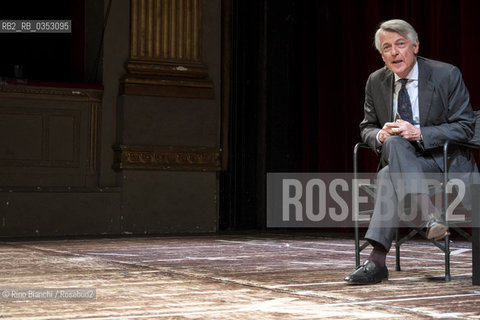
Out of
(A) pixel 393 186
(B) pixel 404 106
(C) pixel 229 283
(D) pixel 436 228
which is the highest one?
(B) pixel 404 106

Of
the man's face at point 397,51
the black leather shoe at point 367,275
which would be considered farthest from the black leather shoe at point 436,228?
the man's face at point 397,51

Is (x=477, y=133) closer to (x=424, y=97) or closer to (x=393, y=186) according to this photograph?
(x=424, y=97)

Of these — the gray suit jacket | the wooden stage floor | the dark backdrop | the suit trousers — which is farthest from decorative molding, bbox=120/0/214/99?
the suit trousers

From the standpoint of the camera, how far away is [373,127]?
285cm

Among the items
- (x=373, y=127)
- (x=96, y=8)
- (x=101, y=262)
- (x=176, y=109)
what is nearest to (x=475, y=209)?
(x=373, y=127)

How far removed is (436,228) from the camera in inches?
97.3

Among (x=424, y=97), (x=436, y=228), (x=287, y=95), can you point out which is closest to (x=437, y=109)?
(x=424, y=97)

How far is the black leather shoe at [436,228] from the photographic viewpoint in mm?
2473

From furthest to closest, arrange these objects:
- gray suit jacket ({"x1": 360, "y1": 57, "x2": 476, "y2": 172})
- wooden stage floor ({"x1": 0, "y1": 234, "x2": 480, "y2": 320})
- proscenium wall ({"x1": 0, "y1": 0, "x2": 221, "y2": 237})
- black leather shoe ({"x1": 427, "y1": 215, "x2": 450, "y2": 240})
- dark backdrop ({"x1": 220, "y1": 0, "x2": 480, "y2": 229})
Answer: dark backdrop ({"x1": 220, "y1": 0, "x2": 480, "y2": 229})
proscenium wall ({"x1": 0, "y1": 0, "x2": 221, "y2": 237})
gray suit jacket ({"x1": 360, "y1": 57, "x2": 476, "y2": 172})
black leather shoe ({"x1": 427, "y1": 215, "x2": 450, "y2": 240})
wooden stage floor ({"x1": 0, "y1": 234, "x2": 480, "y2": 320})

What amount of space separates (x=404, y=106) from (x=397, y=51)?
188 mm

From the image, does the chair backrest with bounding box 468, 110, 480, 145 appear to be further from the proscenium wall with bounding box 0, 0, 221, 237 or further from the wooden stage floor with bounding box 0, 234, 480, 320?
the proscenium wall with bounding box 0, 0, 221, 237

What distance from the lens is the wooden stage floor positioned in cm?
199

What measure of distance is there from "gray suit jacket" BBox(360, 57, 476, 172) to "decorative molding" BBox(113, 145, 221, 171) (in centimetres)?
326

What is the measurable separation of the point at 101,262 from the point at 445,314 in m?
1.79
